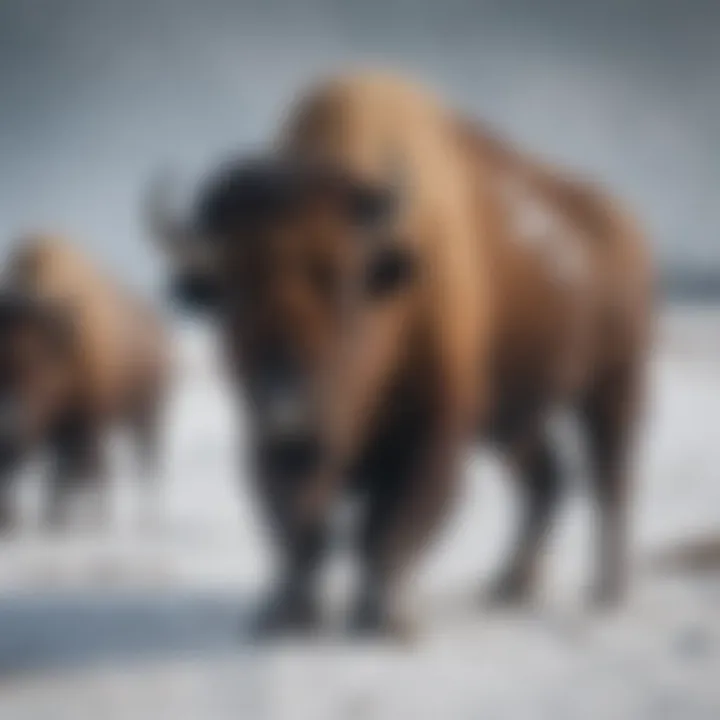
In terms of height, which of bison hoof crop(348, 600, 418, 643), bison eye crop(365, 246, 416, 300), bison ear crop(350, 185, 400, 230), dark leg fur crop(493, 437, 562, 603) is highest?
bison ear crop(350, 185, 400, 230)

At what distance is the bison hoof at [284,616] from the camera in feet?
2.99

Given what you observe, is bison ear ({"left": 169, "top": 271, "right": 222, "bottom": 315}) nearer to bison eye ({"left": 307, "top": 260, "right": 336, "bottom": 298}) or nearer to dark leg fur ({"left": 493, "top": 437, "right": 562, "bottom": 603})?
bison eye ({"left": 307, "top": 260, "right": 336, "bottom": 298})

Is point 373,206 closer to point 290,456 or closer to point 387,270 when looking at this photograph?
point 387,270

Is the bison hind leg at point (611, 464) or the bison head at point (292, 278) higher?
the bison head at point (292, 278)

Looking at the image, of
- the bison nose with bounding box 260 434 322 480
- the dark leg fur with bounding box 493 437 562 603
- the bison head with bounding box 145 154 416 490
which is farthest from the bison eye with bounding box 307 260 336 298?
the dark leg fur with bounding box 493 437 562 603

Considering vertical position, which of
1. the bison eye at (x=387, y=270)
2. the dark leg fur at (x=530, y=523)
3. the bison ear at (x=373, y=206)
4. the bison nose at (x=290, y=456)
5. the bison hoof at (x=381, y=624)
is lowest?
the bison hoof at (x=381, y=624)

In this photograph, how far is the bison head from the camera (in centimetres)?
89

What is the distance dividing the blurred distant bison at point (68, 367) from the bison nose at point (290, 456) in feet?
0.35

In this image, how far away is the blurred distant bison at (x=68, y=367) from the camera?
947 millimetres

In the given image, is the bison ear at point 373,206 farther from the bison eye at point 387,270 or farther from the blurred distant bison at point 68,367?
the blurred distant bison at point 68,367

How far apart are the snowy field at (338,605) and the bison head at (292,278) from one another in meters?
Answer: 0.05

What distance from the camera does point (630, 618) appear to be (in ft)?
3.16

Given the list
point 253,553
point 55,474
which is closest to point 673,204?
point 253,553

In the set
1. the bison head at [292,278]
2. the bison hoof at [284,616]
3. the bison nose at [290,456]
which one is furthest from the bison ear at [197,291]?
the bison hoof at [284,616]
